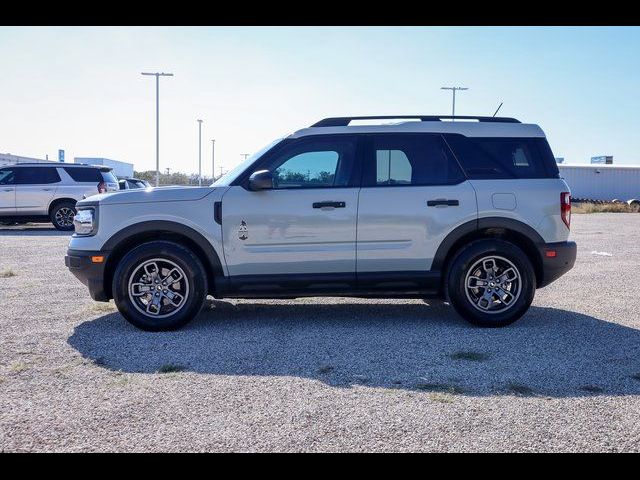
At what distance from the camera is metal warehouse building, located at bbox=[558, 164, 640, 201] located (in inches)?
1890

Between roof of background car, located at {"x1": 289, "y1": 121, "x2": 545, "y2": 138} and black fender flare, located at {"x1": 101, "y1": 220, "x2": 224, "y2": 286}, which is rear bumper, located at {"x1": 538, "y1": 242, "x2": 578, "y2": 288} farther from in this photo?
black fender flare, located at {"x1": 101, "y1": 220, "x2": 224, "y2": 286}

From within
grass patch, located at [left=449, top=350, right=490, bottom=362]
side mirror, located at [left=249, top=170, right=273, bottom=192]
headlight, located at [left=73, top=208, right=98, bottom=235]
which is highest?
side mirror, located at [left=249, top=170, right=273, bottom=192]

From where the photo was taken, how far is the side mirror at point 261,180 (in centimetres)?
600

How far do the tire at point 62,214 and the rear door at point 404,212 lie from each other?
14.1 meters

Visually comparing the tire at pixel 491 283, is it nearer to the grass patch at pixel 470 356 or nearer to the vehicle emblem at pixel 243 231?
the grass patch at pixel 470 356

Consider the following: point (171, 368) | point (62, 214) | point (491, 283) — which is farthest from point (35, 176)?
point (491, 283)

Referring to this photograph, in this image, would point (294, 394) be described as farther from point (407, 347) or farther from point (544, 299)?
point (544, 299)

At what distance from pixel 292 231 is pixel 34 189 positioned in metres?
14.5

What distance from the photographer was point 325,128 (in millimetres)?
6426

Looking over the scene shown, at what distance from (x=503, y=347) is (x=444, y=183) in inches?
68.4

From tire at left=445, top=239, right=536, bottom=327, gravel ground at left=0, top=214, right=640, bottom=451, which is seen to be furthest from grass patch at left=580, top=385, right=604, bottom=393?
tire at left=445, top=239, right=536, bottom=327

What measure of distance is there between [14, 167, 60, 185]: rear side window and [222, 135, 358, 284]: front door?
13.9 meters

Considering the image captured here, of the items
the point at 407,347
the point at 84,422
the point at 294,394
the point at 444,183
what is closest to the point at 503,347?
the point at 407,347

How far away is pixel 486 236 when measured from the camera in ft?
21.1
